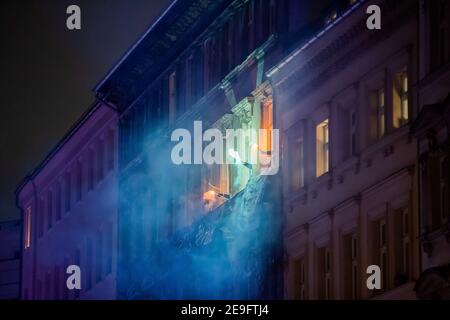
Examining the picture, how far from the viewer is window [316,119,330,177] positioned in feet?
156

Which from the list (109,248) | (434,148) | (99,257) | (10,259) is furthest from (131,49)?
(434,148)

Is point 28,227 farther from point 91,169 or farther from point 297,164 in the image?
point 297,164

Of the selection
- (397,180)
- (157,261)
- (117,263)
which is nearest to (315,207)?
(397,180)

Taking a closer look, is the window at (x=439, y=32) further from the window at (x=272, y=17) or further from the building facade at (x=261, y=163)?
the window at (x=272, y=17)

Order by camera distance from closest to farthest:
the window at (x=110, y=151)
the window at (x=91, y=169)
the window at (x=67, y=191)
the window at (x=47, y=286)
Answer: the window at (x=110, y=151) < the window at (x=91, y=169) < the window at (x=67, y=191) < the window at (x=47, y=286)

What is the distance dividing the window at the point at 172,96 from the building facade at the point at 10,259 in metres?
21.0

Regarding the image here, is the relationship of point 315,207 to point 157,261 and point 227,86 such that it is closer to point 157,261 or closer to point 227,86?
point 227,86

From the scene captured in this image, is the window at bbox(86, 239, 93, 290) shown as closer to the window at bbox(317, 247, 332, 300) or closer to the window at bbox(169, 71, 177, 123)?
the window at bbox(169, 71, 177, 123)

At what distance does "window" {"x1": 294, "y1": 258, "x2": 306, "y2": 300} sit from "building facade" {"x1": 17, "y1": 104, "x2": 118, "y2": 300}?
18.0 metres

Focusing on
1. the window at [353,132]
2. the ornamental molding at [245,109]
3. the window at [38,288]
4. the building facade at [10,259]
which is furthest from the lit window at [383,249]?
the building facade at [10,259]

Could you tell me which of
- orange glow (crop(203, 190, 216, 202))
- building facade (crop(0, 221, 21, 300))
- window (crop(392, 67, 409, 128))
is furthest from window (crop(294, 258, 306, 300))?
building facade (crop(0, 221, 21, 300))

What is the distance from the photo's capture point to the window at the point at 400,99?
4219 centimetres

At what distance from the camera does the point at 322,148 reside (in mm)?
47812
